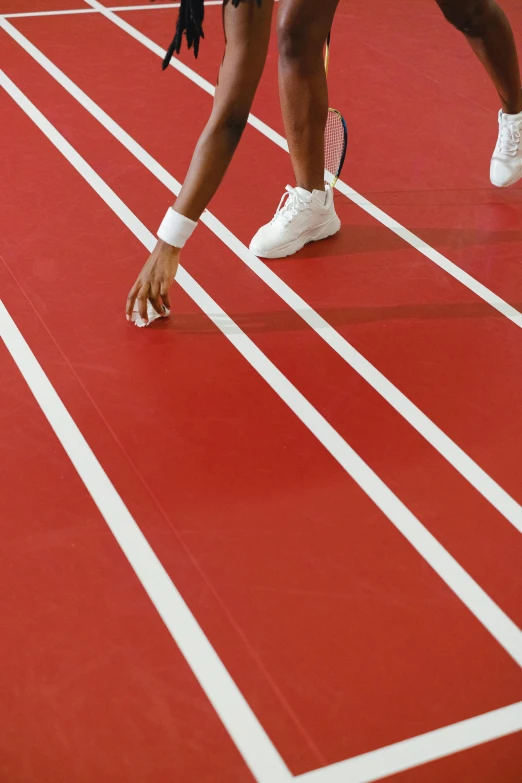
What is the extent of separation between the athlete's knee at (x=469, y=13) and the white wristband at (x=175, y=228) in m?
1.34

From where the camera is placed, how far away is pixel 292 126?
313 cm

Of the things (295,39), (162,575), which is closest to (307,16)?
(295,39)

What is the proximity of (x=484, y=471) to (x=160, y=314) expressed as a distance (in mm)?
1056

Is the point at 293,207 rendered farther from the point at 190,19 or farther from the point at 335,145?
the point at 190,19

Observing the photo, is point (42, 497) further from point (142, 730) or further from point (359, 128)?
point (359, 128)

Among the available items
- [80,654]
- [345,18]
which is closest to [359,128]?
[345,18]

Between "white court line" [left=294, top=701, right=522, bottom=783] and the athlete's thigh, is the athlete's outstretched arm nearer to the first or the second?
the athlete's thigh

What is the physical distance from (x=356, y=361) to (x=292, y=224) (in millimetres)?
702

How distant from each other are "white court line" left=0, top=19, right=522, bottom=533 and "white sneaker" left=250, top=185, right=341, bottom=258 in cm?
6

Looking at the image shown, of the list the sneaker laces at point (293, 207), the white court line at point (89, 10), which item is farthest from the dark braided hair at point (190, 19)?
the white court line at point (89, 10)

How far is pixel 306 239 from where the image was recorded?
329 centimetres

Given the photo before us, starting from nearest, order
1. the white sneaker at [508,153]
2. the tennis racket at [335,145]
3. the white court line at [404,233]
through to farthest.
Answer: the white court line at [404,233]
the tennis racket at [335,145]
the white sneaker at [508,153]

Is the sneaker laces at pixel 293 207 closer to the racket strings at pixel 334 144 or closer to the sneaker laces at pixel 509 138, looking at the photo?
the racket strings at pixel 334 144

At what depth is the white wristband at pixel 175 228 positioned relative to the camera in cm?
263
